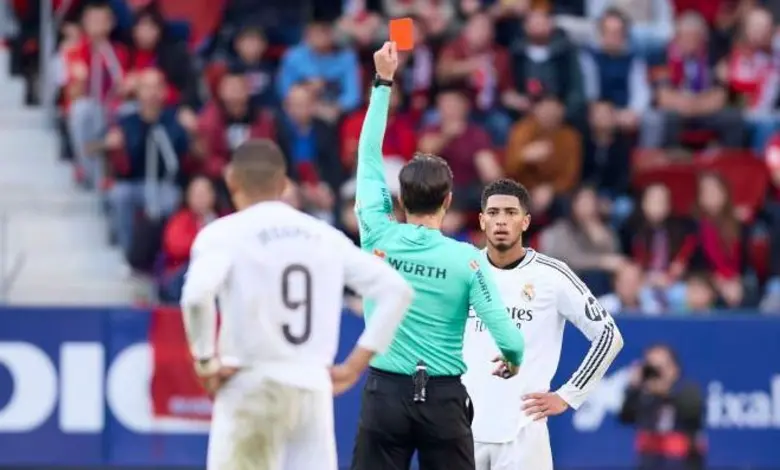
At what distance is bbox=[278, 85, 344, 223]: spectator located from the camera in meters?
17.3

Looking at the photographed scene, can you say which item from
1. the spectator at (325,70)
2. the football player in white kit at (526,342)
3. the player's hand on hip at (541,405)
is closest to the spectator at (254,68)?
the spectator at (325,70)

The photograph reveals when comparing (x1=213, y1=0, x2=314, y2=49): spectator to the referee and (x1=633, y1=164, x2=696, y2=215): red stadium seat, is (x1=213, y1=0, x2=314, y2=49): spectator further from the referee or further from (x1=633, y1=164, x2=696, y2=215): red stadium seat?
the referee

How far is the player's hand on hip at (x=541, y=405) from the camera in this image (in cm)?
934

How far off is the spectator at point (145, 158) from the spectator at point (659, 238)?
414 centimetres

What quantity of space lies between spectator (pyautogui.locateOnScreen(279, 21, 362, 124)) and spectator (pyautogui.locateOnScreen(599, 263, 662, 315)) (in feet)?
11.0

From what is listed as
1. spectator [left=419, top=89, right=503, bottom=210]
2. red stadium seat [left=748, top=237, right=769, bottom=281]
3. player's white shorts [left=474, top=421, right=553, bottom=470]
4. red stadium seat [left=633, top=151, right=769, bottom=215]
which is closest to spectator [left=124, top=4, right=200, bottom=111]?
spectator [left=419, top=89, right=503, bottom=210]

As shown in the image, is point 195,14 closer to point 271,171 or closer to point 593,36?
point 593,36

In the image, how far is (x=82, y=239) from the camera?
694 inches

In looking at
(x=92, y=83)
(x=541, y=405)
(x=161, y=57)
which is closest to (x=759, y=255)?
(x=161, y=57)

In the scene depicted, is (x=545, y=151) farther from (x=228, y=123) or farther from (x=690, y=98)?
(x=228, y=123)

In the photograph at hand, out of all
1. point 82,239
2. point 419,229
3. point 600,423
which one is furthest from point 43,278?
point 419,229

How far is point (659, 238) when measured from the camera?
677 inches

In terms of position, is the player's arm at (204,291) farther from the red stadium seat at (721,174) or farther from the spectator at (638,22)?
the spectator at (638,22)

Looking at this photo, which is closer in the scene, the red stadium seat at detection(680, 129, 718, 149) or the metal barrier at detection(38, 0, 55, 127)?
the metal barrier at detection(38, 0, 55, 127)
